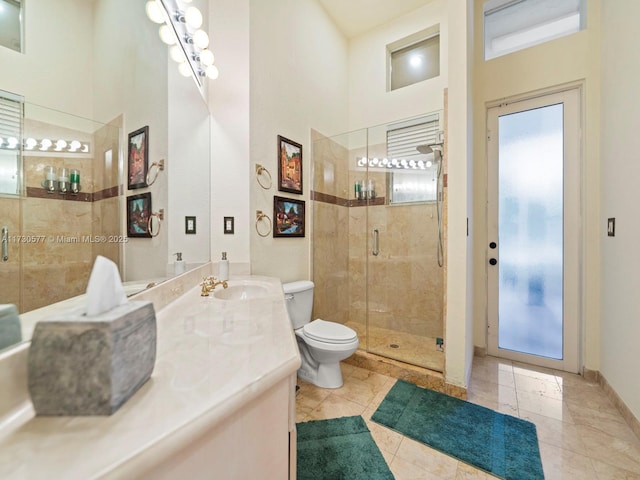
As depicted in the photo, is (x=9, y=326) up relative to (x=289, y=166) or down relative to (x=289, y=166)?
down

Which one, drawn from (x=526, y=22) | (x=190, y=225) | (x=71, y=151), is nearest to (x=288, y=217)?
(x=190, y=225)

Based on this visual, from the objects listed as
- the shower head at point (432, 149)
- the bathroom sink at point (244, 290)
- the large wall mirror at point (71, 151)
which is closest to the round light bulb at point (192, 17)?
the large wall mirror at point (71, 151)

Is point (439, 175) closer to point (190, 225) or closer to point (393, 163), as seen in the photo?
point (393, 163)

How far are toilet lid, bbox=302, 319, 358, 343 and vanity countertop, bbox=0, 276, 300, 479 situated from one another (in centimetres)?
110

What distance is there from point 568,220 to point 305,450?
8.82 ft

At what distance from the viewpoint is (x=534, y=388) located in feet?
6.58

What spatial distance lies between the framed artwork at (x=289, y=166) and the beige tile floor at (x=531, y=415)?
5.36 ft

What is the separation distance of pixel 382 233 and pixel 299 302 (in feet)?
4.22

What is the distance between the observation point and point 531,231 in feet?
7.85

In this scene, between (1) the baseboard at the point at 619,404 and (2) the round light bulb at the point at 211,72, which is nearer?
(1) the baseboard at the point at 619,404

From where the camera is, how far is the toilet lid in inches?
74.6

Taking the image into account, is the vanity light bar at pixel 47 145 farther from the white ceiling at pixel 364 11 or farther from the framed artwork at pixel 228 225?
the white ceiling at pixel 364 11

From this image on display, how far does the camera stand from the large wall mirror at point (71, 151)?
534 millimetres

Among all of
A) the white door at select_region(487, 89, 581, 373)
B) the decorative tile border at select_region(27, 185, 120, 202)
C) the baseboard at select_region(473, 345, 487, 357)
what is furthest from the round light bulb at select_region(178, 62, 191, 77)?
the baseboard at select_region(473, 345, 487, 357)
